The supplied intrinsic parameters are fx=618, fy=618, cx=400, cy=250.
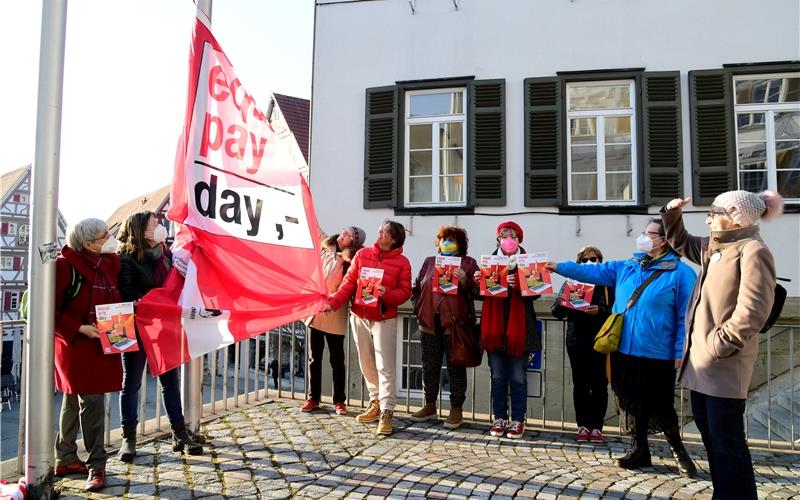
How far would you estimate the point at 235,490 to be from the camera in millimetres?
4117

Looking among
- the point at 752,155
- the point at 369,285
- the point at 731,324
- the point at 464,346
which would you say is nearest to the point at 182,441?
the point at 369,285

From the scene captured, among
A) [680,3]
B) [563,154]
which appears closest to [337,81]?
[563,154]

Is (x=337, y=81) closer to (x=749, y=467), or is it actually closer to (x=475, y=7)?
(x=475, y=7)

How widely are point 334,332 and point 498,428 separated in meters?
1.92

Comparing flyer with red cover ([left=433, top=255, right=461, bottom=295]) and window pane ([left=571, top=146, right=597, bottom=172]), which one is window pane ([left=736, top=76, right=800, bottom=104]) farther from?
flyer with red cover ([left=433, top=255, right=461, bottom=295])

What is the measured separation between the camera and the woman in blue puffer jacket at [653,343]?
4.57 meters

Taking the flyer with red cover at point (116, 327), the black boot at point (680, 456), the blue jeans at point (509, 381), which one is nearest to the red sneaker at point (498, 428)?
the blue jeans at point (509, 381)

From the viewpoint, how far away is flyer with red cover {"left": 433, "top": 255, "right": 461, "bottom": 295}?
5637mm

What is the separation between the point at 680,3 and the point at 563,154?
2.91 m

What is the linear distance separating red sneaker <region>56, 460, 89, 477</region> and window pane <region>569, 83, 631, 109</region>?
8592mm

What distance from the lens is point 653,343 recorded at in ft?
15.0

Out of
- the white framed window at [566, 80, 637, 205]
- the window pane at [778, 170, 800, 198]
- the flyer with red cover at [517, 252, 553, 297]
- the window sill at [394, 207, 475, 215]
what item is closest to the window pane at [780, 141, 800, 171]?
the window pane at [778, 170, 800, 198]

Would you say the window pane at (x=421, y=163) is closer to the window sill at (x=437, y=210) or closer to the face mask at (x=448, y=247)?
the window sill at (x=437, y=210)

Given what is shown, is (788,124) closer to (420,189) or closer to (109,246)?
(420,189)
